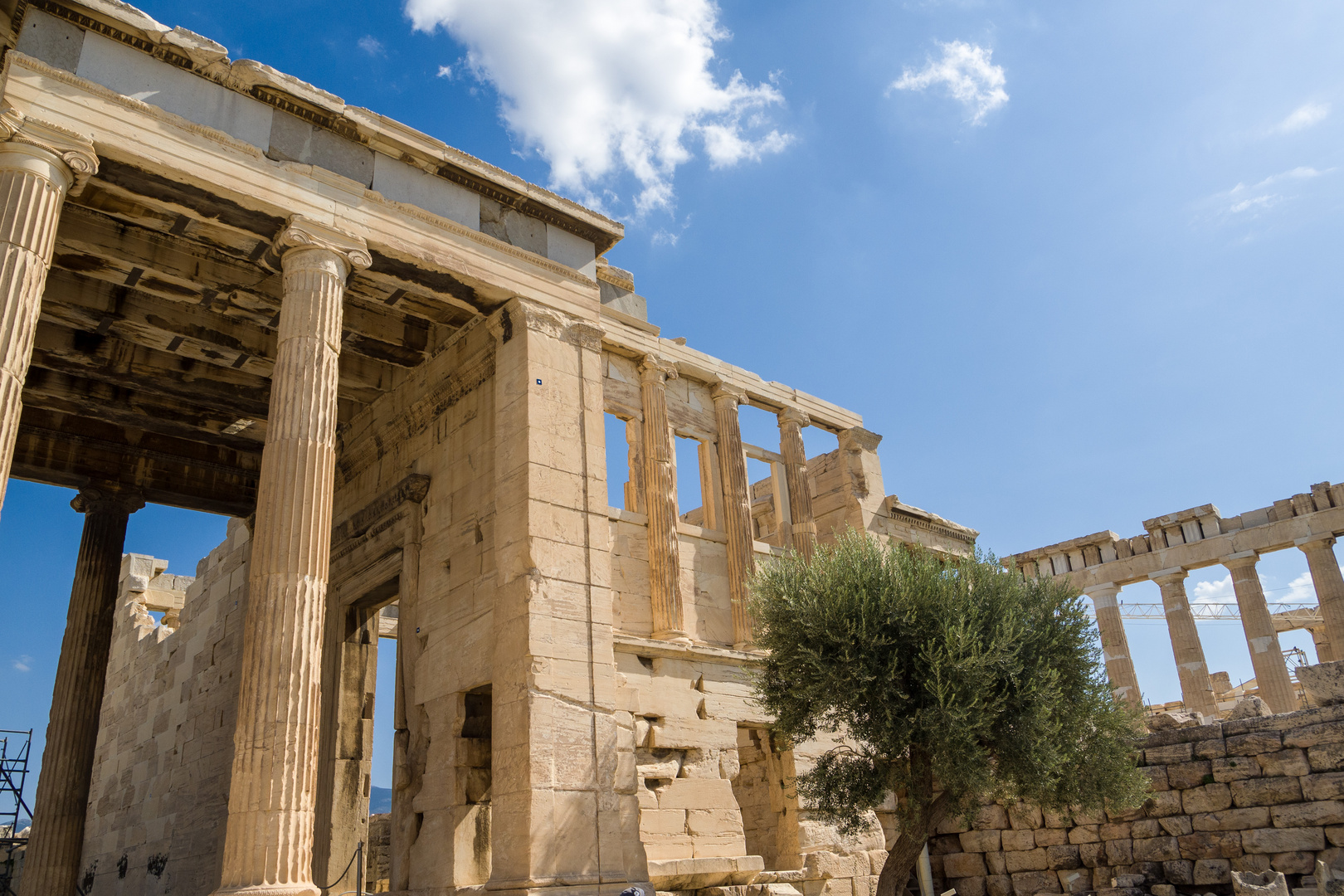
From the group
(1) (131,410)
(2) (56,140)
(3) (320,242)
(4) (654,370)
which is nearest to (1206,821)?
(4) (654,370)

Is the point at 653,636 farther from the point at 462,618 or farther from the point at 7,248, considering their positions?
the point at 7,248

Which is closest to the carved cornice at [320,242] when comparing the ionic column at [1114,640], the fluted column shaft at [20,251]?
the fluted column shaft at [20,251]

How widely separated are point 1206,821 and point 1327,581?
12532 mm

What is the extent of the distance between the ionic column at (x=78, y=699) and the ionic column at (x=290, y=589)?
6.52 meters

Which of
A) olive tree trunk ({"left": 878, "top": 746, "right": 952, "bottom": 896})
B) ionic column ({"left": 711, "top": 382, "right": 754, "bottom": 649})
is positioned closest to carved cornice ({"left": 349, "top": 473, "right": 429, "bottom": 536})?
ionic column ({"left": 711, "top": 382, "right": 754, "bottom": 649})

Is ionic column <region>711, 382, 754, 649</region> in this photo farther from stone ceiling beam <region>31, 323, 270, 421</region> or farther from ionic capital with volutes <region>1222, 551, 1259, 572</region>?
ionic capital with volutes <region>1222, 551, 1259, 572</region>

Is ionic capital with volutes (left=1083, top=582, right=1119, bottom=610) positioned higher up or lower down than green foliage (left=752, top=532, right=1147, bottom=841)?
higher up

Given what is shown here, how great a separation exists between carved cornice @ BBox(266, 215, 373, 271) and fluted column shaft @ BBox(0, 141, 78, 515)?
1938 mm

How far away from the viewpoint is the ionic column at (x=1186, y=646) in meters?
24.0

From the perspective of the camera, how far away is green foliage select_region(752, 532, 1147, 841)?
36.5 ft

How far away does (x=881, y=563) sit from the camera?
12.5 m

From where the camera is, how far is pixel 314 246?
10.1m

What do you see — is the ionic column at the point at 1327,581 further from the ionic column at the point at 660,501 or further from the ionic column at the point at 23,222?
the ionic column at the point at 23,222

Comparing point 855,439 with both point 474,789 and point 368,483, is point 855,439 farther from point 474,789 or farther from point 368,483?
point 474,789
